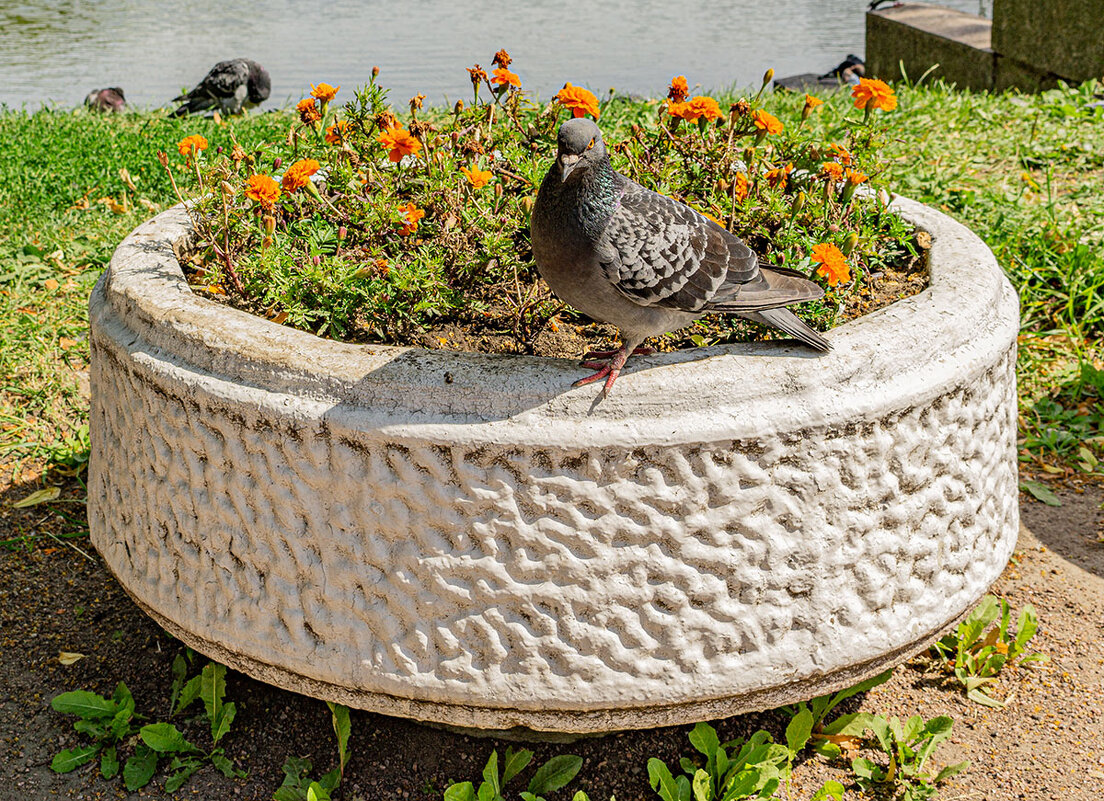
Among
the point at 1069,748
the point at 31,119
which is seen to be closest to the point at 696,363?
the point at 1069,748

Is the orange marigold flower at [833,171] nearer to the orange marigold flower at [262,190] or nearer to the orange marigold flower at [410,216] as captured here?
the orange marigold flower at [410,216]

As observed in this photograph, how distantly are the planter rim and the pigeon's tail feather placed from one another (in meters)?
0.03

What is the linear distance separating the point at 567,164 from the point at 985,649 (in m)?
1.81

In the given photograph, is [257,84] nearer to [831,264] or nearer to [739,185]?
[739,185]

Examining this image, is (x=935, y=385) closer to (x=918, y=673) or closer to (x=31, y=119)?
(x=918, y=673)

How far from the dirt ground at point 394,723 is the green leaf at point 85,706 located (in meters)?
0.08

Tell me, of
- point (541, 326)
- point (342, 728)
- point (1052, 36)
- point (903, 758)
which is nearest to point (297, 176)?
point (541, 326)

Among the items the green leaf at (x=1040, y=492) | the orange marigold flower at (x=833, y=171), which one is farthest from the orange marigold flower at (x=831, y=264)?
the green leaf at (x=1040, y=492)

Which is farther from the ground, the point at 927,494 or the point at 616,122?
the point at 616,122

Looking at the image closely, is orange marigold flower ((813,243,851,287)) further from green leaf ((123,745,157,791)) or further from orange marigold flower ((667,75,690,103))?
green leaf ((123,745,157,791))

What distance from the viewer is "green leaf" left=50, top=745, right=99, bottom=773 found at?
2.41m

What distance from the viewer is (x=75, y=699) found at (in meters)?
2.51

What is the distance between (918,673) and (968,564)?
0.64 metres

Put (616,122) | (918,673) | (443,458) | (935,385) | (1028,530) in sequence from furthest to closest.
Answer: (616,122) < (1028,530) < (918,673) < (935,385) < (443,458)
